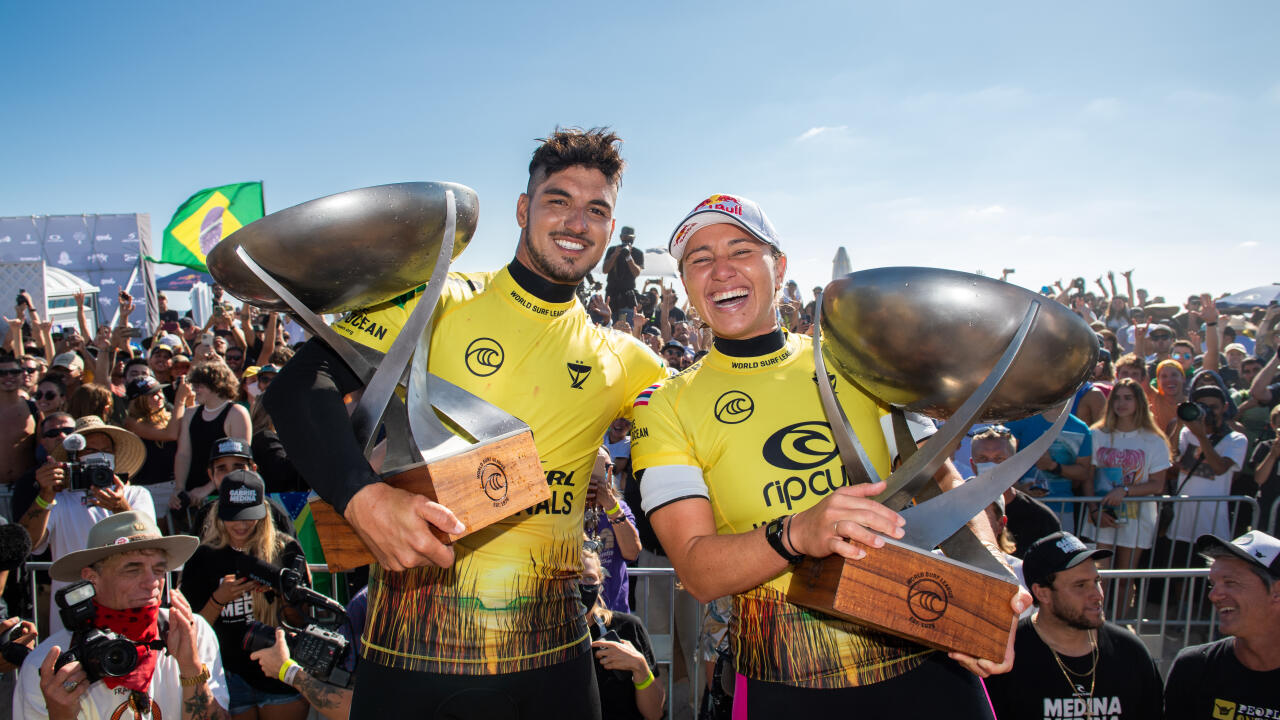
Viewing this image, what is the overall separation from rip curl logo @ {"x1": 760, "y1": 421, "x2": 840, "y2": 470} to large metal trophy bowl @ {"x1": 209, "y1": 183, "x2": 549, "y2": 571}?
28.0 inches

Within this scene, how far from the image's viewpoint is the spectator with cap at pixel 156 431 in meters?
6.66

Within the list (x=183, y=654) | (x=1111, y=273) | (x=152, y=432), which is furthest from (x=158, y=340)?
(x=1111, y=273)

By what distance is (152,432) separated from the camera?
6.89 meters

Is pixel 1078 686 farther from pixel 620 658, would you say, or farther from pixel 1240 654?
pixel 620 658

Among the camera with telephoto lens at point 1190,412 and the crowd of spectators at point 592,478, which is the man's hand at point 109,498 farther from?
the camera with telephoto lens at point 1190,412

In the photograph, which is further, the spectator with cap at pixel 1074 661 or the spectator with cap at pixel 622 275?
the spectator with cap at pixel 622 275

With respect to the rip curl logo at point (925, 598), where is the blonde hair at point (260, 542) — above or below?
below

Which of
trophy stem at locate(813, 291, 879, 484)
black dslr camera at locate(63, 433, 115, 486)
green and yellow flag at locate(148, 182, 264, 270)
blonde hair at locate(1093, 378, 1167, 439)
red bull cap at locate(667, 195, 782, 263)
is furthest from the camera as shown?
green and yellow flag at locate(148, 182, 264, 270)

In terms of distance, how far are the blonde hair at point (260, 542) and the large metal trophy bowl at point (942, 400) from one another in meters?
3.71

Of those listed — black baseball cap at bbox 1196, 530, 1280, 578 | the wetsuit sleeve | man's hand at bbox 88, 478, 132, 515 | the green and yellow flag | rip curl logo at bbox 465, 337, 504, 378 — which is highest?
the green and yellow flag

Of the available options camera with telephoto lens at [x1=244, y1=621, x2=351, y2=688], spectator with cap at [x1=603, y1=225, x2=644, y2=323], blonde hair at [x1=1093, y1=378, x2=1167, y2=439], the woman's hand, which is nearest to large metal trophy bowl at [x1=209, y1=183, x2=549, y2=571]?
camera with telephoto lens at [x1=244, y1=621, x2=351, y2=688]

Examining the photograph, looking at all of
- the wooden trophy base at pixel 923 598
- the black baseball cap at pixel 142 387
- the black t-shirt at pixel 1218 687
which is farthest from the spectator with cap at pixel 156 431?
the black t-shirt at pixel 1218 687

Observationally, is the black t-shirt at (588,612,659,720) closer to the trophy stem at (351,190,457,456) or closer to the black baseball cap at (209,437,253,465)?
the trophy stem at (351,190,457,456)

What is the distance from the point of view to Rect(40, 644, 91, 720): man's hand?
134 inches
